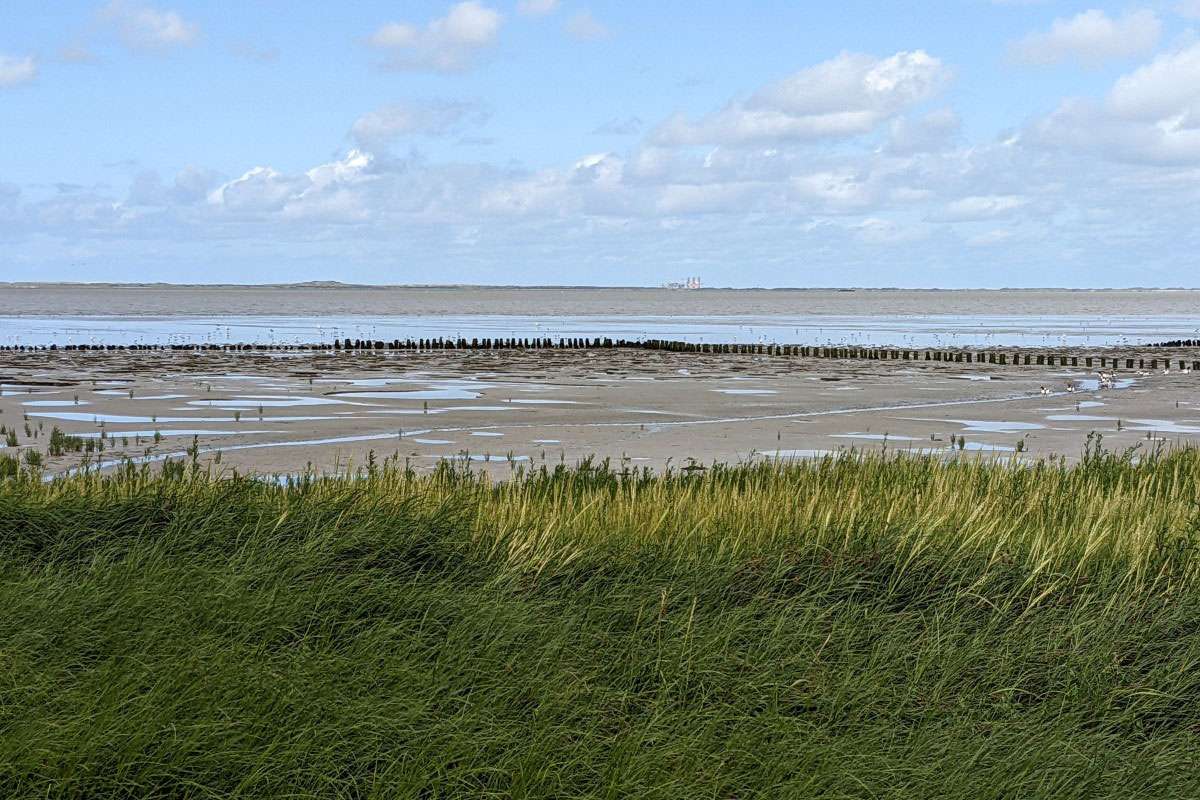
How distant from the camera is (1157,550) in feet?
35.9

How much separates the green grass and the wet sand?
419cm

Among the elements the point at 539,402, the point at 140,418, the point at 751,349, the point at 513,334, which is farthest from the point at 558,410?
the point at 513,334

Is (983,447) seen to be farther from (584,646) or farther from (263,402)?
(584,646)

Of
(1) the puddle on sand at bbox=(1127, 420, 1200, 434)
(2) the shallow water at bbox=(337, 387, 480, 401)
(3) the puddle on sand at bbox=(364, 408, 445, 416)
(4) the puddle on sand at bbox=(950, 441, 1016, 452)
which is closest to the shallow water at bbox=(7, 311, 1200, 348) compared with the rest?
(2) the shallow water at bbox=(337, 387, 480, 401)

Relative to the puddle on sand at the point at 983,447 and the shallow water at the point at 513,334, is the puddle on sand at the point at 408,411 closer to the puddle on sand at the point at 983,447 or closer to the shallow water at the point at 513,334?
the puddle on sand at the point at 983,447

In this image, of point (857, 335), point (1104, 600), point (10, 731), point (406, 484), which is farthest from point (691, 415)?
point (857, 335)

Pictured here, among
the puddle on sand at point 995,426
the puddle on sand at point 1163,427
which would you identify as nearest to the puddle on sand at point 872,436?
the puddle on sand at point 995,426

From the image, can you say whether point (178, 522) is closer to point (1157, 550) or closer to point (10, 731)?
point (10, 731)

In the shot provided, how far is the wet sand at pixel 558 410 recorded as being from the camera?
22.4 m

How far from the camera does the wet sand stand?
73.5 feet

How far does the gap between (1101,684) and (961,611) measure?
139 cm

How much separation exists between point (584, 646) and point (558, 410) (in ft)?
74.9

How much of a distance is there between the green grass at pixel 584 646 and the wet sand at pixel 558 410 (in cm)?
419

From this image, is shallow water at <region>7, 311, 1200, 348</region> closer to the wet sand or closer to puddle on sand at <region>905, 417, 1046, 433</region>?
the wet sand
